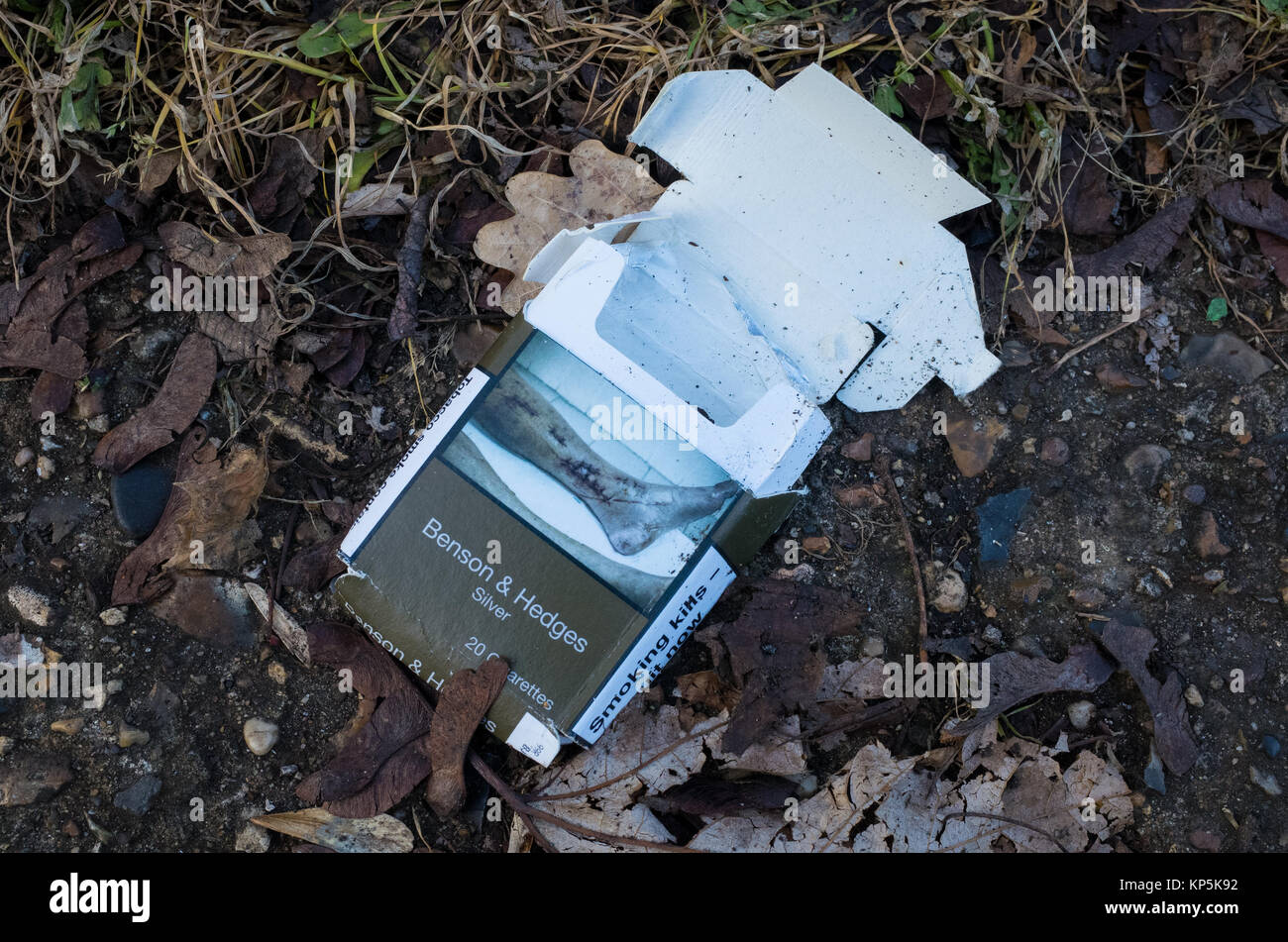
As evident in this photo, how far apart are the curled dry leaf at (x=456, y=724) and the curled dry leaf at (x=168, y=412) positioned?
3.49ft

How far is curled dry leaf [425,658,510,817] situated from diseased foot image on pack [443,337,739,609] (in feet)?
1.27

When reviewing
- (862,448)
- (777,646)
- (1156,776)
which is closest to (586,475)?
(777,646)

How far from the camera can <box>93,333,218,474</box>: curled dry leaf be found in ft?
8.81

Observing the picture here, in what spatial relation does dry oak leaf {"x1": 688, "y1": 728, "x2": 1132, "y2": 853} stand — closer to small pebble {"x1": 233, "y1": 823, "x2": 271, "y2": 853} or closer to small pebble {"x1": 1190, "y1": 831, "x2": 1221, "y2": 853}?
small pebble {"x1": 1190, "y1": 831, "x2": 1221, "y2": 853}

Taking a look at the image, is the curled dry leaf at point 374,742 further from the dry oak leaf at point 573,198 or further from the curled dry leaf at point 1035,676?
the curled dry leaf at point 1035,676

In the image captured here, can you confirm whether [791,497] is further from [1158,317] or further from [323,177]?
[323,177]

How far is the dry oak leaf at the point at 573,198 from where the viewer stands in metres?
2.65

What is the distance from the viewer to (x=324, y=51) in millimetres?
2672

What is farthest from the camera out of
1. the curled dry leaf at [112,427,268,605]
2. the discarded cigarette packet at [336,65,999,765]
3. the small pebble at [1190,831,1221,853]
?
the curled dry leaf at [112,427,268,605]

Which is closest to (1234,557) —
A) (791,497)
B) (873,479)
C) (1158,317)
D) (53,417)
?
(1158,317)

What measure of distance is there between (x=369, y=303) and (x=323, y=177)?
0.37 m

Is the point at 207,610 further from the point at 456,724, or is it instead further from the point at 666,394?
the point at 666,394

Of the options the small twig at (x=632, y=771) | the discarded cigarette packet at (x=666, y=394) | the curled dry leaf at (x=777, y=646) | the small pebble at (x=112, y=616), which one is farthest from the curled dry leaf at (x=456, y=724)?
the small pebble at (x=112, y=616)

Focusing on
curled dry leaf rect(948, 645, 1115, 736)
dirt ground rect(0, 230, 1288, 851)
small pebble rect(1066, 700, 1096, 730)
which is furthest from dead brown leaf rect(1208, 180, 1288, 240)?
small pebble rect(1066, 700, 1096, 730)
